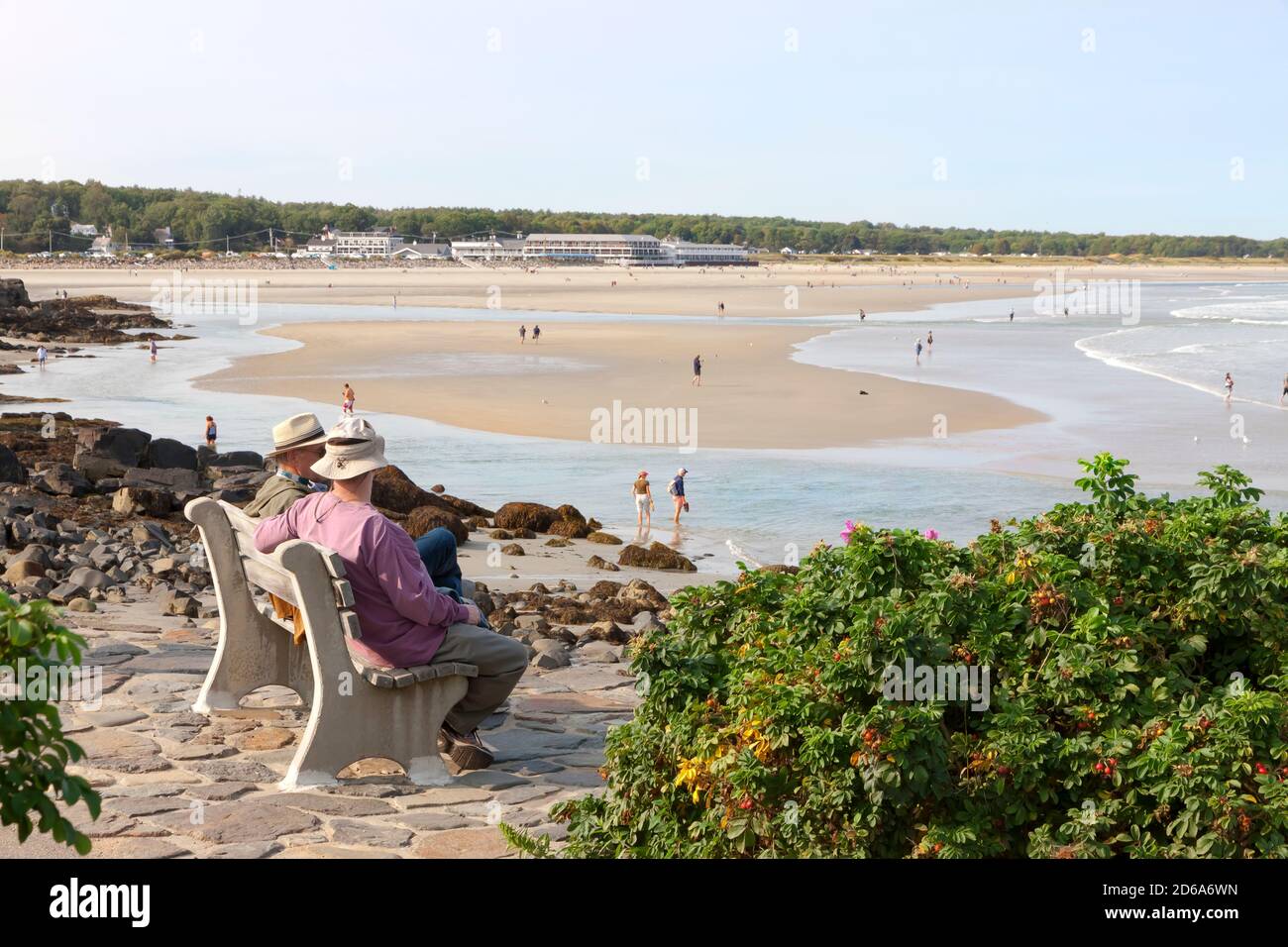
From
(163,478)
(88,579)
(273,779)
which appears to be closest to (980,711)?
(273,779)

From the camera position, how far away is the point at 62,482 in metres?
15.4

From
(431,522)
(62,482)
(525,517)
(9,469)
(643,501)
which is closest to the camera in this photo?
(431,522)

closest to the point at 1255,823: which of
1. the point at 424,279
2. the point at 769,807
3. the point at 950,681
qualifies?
the point at 950,681

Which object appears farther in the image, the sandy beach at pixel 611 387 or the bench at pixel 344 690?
the sandy beach at pixel 611 387

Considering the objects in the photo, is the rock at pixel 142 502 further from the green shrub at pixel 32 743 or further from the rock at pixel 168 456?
the green shrub at pixel 32 743

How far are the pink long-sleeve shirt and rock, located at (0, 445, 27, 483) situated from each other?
11.3m

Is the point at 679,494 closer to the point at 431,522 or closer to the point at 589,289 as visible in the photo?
the point at 431,522

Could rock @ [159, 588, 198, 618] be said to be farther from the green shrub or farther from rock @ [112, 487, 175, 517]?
the green shrub

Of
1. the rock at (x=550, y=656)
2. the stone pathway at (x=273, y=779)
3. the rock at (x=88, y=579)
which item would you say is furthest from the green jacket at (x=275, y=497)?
the rock at (x=88, y=579)

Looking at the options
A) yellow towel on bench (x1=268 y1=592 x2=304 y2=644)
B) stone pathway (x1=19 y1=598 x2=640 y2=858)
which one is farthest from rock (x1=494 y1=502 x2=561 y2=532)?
yellow towel on bench (x1=268 y1=592 x2=304 y2=644)

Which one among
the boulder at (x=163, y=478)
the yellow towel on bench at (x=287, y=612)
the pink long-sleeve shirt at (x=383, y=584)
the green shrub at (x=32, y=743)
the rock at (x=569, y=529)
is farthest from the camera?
the boulder at (x=163, y=478)

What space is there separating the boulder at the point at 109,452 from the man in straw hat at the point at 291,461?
10813 mm

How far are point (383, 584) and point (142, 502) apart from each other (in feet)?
31.8

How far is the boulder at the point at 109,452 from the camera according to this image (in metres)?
17.0
